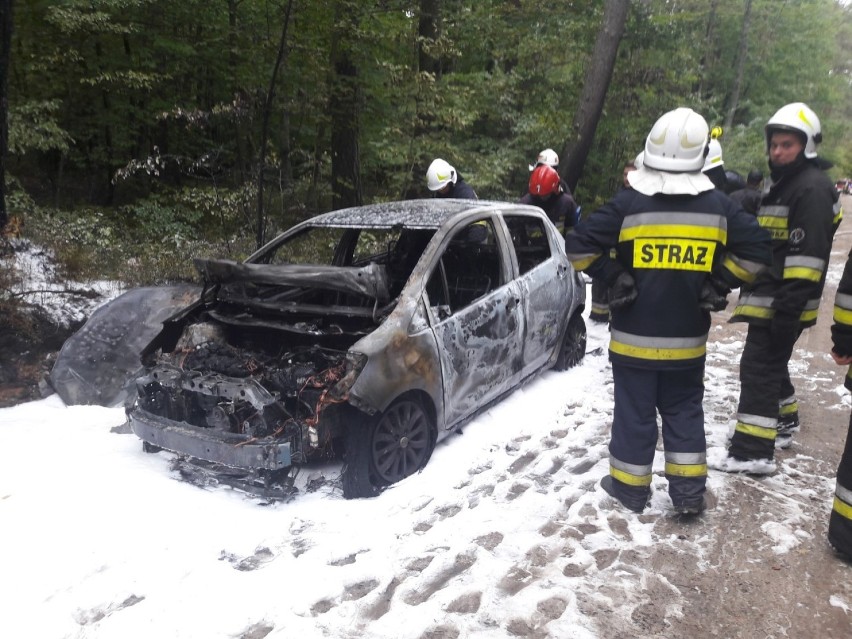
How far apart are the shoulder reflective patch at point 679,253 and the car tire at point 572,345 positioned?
8.14 feet

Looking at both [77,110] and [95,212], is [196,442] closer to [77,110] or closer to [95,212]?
[95,212]

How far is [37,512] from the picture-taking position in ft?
11.3

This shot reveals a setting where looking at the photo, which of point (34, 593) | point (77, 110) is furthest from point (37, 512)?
point (77, 110)

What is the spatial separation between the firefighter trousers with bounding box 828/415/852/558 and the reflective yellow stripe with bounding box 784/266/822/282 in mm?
926

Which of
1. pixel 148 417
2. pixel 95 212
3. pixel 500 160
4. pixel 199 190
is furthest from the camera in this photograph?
pixel 95 212

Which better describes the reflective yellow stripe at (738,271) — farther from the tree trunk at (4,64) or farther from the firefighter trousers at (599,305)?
the tree trunk at (4,64)

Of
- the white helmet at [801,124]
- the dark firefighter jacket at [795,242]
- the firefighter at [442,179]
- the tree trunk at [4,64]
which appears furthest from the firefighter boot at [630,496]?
the tree trunk at [4,64]

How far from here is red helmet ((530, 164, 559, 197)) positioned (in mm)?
7363

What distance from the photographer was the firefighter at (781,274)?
12.4 ft

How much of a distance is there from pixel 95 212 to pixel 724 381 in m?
11.9

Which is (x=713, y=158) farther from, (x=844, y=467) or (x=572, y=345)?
(x=844, y=467)

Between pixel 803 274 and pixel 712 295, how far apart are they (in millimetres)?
803

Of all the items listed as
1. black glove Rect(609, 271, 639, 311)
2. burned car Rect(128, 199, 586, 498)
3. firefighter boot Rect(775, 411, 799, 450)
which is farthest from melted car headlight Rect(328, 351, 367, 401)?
firefighter boot Rect(775, 411, 799, 450)

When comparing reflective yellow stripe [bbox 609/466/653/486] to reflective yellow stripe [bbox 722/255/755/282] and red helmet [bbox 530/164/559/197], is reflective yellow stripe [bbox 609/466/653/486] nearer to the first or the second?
reflective yellow stripe [bbox 722/255/755/282]
